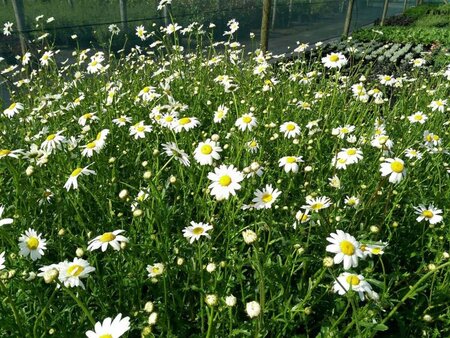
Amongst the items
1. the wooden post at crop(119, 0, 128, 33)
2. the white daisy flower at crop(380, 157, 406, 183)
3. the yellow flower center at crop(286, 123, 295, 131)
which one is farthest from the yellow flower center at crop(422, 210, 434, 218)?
the wooden post at crop(119, 0, 128, 33)

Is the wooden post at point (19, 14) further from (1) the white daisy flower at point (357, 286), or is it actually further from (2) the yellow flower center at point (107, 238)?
(1) the white daisy flower at point (357, 286)

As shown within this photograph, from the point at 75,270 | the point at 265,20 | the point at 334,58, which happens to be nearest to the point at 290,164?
the point at 75,270

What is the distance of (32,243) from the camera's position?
156 cm

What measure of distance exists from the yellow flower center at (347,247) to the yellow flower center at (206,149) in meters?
0.83

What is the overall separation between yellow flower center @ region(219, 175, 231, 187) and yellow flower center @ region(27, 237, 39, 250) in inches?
30.9

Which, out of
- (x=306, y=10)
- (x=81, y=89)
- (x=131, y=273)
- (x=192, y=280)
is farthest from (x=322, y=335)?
(x=306, y=10)

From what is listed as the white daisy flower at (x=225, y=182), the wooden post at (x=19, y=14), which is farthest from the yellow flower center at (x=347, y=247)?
the wooden post at (x=19, y=14)

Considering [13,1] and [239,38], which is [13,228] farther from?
[239,38]

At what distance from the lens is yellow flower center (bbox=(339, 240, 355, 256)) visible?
134cm

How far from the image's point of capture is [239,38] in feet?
28.1

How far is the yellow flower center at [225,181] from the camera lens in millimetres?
1656

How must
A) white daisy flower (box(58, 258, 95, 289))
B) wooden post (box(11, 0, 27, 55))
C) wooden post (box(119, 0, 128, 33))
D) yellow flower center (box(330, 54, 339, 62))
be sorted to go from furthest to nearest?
wooden post (box(119, 0, 128, 33))
wooden post (box(11, 0, 27, 55))
yellow flower center (box(330, 54, 339, 62))
white daisy flower (box(58, 258, 95, 289))

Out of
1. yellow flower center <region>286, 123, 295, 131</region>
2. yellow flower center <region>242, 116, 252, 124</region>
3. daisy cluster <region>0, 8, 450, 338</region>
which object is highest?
yellow flower center <region>242, 116, 252, 124</region>

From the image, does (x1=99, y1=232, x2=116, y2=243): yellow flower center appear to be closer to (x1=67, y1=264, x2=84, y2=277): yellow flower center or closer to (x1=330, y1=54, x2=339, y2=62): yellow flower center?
(x1=67, y1=264, x2=84, y2=277): yellow flower center
